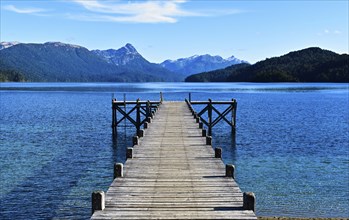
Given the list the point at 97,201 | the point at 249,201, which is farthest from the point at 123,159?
the point at 249,201

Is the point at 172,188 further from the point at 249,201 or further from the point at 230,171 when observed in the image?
the point at 249,201

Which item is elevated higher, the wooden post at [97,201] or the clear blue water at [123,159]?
the wooden post at [97,201]

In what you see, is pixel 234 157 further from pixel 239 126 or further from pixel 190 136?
pixel 239 126

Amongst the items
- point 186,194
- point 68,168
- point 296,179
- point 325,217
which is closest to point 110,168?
point 68,168

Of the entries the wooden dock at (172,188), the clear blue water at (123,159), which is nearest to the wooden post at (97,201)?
the wooden dock at (172,188)

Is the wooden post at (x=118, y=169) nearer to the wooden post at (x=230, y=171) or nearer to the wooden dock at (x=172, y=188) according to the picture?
the wooden dock at (x=172, y=188)

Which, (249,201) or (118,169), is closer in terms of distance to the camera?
(249,201)

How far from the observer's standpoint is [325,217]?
1919 cm

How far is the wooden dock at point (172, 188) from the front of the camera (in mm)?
10469

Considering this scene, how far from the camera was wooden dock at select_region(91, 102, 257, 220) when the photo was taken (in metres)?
10.5

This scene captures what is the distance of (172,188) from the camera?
41.8 ft

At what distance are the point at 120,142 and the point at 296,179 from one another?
19.5 m

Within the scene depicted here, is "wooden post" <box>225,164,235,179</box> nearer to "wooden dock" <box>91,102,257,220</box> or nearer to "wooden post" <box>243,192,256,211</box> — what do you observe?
"wooden dock" <box>91,102,257,220</box>

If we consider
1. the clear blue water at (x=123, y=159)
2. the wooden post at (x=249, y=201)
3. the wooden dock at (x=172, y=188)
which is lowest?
the clear blue water at (x=123, y=159)
